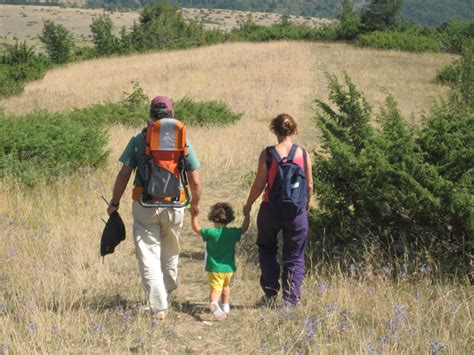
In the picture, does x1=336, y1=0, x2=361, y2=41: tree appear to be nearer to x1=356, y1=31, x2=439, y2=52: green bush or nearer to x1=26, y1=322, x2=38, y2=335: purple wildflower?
x1=356, y1=31, x2=439, y2=52: green bush

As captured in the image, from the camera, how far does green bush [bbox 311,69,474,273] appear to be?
208 inches

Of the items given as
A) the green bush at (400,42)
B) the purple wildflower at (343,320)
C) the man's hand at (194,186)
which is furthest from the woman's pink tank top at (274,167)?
the green bush at (400,42)

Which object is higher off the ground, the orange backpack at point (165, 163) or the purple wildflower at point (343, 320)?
the orange backpack at point (165, 163)

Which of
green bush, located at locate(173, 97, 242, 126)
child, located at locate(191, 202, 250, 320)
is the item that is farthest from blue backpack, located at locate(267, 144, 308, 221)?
green bush, located at locate(173, 97, 242, 126)

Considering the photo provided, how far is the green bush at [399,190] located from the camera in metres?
5.27

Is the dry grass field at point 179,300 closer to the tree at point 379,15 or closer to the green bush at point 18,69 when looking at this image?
the green bush at point 18,69

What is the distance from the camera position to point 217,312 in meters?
4.60

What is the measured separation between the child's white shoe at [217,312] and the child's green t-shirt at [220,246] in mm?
294

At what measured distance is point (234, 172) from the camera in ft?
32.7

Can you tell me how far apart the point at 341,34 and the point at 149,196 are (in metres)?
37.4

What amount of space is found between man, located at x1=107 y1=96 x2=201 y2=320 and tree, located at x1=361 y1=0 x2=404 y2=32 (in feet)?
120

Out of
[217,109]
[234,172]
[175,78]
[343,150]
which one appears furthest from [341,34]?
[343,150]

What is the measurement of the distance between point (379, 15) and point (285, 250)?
36798mm

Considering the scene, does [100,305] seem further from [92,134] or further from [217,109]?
[217,109]
